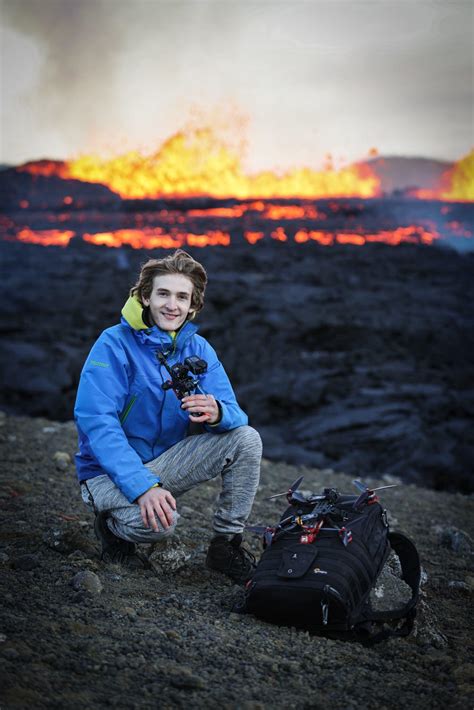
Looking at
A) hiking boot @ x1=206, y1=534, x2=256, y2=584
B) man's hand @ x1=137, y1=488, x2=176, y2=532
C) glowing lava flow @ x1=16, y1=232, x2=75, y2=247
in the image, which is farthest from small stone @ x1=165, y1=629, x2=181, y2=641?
glowing lava flow @ x1=16, y1=232, x2=75, y2=247

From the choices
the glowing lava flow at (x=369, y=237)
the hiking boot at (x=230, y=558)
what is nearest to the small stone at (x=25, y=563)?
the hiking boot at (x=230, y=558)

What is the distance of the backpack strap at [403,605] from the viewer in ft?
Answer: 9.67

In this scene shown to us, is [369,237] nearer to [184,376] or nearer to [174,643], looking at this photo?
[184,376]

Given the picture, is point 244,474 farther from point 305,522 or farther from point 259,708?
point 259,708

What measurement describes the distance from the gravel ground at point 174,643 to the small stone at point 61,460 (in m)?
1.60

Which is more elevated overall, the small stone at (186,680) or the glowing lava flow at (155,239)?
the glowing lava flow at (155,239)

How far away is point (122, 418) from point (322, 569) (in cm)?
132

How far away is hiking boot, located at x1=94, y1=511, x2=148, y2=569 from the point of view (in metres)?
3.48

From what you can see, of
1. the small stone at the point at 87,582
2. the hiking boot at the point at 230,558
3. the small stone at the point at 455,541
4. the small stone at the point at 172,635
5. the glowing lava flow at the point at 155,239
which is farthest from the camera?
the glowing lava flow at the point at 155,239

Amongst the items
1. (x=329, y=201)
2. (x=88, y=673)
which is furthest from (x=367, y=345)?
(x=88, y=673)

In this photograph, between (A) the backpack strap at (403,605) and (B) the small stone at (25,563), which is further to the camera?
(B) the small stone at (25,563)

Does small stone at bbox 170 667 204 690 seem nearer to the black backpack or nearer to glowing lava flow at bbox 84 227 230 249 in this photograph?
the black backpack

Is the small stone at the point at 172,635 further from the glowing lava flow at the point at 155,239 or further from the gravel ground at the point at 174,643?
the glowing lava flow at the point at 155,239

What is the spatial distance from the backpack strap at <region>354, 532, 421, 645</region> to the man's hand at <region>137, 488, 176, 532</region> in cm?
104
